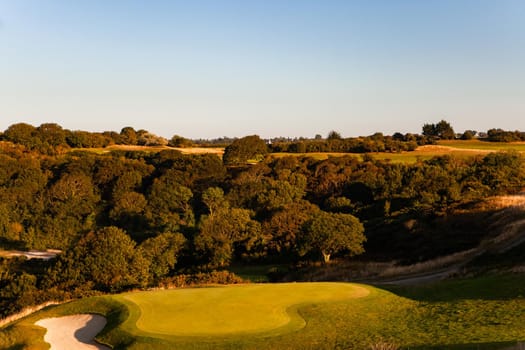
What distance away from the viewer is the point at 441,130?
466 ft

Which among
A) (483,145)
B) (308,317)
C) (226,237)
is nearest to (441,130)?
(483,145)

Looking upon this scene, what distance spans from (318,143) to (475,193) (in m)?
69.9

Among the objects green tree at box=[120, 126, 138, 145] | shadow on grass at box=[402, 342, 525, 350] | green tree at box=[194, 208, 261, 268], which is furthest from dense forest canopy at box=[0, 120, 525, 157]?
shadow on grass at box=[402, 342, 525, 350]

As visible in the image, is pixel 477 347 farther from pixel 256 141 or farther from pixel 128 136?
pixel 128 136

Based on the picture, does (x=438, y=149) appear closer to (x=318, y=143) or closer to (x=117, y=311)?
(x=318, y=143)

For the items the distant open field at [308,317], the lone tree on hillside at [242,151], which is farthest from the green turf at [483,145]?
the distant open field at [308,317]

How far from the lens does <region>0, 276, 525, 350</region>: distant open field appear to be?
15.6m

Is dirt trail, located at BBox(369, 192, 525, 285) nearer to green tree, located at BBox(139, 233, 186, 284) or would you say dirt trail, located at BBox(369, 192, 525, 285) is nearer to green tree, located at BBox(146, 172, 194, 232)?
green tree, located at BBox(139, 233, 186, 284)

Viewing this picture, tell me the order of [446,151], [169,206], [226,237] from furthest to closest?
[446,151]
[169,206]
[226,237]

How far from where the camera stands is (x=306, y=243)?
44562 mm

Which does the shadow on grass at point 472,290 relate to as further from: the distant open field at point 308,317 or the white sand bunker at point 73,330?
the white sand bunker at point 73,330

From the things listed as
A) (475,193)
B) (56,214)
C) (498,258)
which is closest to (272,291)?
(498,258)

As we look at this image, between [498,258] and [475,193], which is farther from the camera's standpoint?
[475,193]

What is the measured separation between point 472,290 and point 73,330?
1668cm
